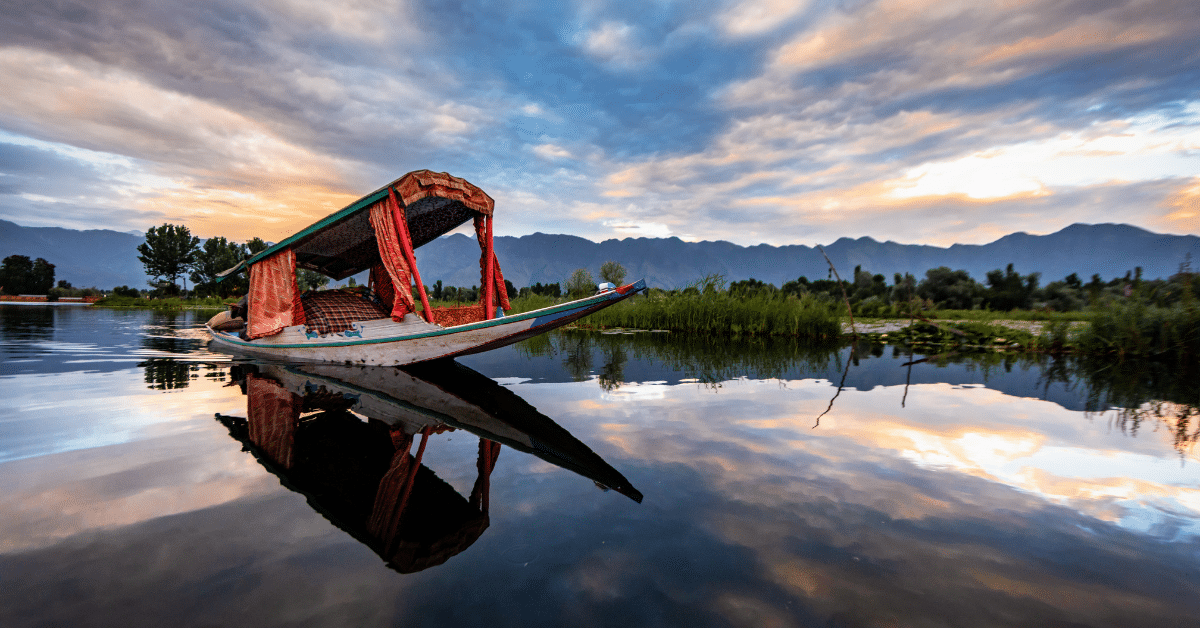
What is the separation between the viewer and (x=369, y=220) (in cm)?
837

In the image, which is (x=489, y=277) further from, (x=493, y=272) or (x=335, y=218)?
(x=335, y=218)

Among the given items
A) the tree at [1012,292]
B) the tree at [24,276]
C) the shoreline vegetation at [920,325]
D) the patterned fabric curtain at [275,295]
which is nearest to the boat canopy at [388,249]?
the patterned fabric curtain at [275,295]

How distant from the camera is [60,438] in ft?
13.5

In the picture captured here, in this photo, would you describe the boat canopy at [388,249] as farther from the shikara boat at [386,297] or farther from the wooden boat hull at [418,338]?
the wooden boat hull at [418,338]

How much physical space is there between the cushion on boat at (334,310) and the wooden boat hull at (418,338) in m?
0.42

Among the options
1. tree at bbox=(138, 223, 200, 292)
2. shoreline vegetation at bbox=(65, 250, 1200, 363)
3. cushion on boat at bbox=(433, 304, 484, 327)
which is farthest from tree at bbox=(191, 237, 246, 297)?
cushion on boat at bbox=(433, 304, 484, 327)

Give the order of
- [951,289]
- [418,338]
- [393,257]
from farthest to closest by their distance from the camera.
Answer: [951,289], [393,257], [418,338]

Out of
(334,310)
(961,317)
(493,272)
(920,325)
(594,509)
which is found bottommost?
(594,509)

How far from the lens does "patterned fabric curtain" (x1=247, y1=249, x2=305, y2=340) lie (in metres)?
9.15

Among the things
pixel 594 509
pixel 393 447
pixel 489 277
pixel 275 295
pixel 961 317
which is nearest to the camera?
pixel 594 509

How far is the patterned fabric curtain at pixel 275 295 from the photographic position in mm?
9148

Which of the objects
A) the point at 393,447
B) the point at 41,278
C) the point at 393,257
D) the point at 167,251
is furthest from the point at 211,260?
the point at 393,447

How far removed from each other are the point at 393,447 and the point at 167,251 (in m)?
72.5

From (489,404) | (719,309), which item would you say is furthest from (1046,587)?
(719,309)
